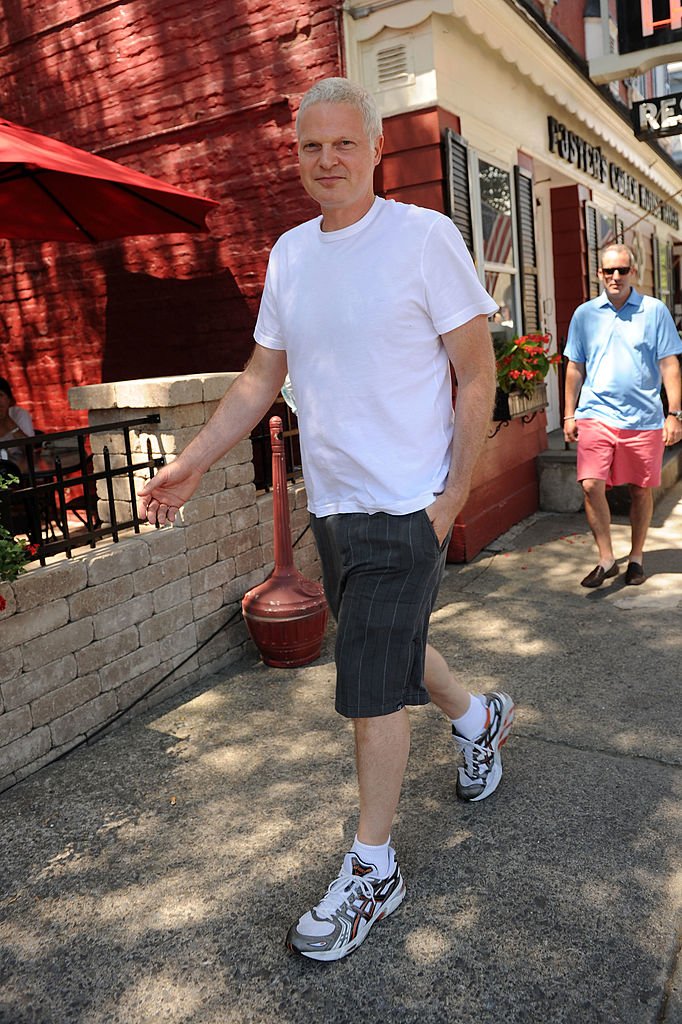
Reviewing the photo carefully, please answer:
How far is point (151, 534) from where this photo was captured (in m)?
4.18

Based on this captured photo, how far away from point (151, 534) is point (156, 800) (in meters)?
1.37

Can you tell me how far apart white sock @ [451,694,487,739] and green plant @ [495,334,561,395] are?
12.9 feet

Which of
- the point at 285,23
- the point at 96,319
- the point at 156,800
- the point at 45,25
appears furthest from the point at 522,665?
the point at 45,25

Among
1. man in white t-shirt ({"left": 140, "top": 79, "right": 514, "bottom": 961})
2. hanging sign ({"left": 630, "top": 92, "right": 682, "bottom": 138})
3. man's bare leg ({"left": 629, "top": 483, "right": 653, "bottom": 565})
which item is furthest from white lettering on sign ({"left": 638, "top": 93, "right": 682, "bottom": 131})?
man in white t-shirt ({"left": 140, "top": 79, "right": 514, "bottom": 961})

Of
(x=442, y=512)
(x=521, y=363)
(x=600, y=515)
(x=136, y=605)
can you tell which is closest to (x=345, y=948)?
(x=442, y=512)

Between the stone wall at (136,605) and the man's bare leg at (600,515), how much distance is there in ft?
5.90

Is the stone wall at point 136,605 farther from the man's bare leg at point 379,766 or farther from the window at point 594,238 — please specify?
the window at point 594,238

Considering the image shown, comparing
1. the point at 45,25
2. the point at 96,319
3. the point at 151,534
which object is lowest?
the point at 151,534

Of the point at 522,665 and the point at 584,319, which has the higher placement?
the point at 584,319

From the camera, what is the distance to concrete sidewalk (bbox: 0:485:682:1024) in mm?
2201

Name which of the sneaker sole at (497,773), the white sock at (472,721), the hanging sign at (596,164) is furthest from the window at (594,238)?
the white sock at (472,721)

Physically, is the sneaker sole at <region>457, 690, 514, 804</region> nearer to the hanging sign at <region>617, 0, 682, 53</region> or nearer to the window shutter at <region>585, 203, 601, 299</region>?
the hanging sign at <region>617, 0, 682, 53</region>

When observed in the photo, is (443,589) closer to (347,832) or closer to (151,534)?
(151,534)

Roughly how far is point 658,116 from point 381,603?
7.54 metres
